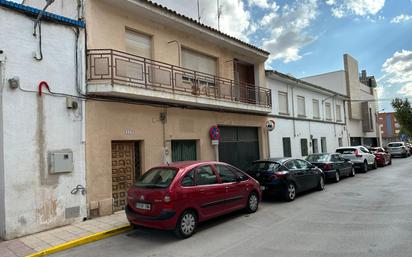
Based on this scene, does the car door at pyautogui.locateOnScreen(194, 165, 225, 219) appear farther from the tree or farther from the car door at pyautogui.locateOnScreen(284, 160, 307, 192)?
the tree

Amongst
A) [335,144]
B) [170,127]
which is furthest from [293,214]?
[335,144]

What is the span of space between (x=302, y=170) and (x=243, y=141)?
4333 mm

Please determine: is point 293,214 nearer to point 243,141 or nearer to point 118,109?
point 118,109

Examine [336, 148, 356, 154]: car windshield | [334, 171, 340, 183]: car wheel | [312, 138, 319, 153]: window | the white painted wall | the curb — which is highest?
the white painted wall

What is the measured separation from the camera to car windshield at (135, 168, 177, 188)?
6367 mm

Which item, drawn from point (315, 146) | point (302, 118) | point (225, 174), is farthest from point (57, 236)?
point (315, 146)

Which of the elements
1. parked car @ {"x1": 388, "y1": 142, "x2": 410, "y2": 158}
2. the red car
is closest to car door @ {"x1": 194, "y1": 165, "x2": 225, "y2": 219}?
the red car

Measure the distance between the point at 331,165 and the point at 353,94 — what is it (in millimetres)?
18114

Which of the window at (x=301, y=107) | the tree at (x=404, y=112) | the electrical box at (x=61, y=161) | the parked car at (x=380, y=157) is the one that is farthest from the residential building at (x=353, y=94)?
the electrical box at (x=61, y=161)

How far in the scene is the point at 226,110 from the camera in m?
13.1

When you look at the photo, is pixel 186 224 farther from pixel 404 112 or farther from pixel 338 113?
pixel 404 112

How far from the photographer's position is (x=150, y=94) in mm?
8953

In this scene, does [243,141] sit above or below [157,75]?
below

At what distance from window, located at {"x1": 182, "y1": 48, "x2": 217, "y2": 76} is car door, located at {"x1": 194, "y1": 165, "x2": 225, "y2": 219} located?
5651 mm
